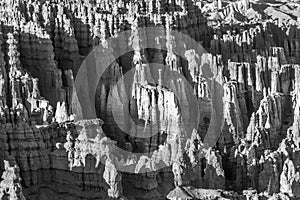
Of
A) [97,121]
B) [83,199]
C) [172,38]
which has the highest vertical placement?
[172,38]

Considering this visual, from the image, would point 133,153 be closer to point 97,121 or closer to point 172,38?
point 97,121

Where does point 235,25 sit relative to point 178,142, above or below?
above

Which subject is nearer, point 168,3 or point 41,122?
point 41,122

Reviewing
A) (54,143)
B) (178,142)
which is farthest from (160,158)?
(54,143)

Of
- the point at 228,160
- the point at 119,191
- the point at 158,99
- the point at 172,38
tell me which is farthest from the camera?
the point at 172,38

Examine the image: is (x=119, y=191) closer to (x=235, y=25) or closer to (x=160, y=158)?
(x=160, y=158)

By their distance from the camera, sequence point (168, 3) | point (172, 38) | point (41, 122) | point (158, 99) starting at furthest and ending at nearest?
1. point (168, 3)
2. point (172, 38)
3. point (158, 99)
4. point (41, 122)
